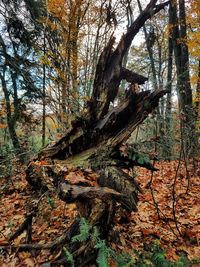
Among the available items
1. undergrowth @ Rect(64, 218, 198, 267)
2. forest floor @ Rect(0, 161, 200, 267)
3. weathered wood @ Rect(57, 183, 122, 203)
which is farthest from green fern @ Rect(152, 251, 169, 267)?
weathered wood @ Rect(57, 183, 122, 203)

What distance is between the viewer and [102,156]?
12.5 ft

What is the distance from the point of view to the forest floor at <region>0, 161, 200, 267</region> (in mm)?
3748

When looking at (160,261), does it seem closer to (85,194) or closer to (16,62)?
(85,194)

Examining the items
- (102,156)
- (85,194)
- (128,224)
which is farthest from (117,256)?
(128,224)

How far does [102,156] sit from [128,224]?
1604 millimetres

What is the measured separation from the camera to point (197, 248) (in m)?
4.01

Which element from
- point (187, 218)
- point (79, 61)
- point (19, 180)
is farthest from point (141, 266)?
point (79, 61)

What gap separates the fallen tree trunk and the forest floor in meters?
0.58

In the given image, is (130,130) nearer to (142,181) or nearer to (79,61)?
(142,181)

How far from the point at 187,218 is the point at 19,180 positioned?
4.37 metres

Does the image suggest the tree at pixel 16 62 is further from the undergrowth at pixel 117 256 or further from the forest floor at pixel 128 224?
the undergrowth at pixel 117 256

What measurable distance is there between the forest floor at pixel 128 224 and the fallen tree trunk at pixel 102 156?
1.90 ft

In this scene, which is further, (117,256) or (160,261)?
(160,261)

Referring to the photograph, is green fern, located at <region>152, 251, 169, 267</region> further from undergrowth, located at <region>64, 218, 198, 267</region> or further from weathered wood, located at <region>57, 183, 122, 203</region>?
weathered wood, located at <region>57, 183, 122, 203</region>
